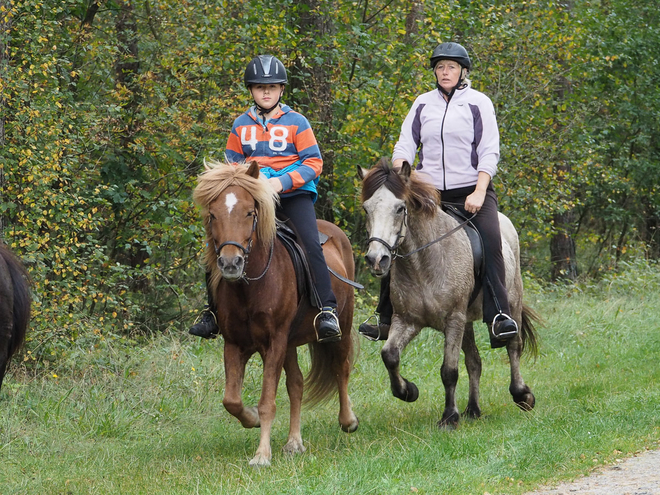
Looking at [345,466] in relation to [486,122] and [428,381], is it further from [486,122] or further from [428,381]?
[428,381]

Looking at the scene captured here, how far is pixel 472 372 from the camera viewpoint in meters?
8.08

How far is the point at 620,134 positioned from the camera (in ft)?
78.6

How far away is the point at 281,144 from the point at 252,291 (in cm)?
127

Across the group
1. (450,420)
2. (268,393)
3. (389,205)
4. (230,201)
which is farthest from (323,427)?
(230,201)

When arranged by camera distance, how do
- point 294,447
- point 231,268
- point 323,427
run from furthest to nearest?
point 323,427 < point 294,447 < point 231,268

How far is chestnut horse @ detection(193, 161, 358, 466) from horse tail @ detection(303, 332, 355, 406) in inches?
28.4

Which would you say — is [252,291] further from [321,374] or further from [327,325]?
[321,374]

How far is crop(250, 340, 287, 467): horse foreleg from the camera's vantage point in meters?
5.99

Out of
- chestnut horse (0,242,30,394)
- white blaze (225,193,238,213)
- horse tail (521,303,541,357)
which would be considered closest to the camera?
chestnut horse (0,242,30,394)

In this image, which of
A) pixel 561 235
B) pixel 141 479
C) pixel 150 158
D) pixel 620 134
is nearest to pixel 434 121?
pixel 141 479

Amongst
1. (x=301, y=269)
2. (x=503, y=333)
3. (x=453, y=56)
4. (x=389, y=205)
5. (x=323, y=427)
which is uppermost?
(x=453, y=56)

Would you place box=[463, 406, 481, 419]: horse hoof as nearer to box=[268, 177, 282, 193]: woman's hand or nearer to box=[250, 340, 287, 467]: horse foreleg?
box=[250, 340, 287, 467]: horse foreleg

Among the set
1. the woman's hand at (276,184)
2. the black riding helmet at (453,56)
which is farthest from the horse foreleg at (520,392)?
the woman's hand at (276,184)

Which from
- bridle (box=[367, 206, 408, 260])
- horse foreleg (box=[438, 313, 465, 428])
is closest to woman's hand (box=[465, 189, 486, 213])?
bridle (box=[367, 206, 408, 260])
